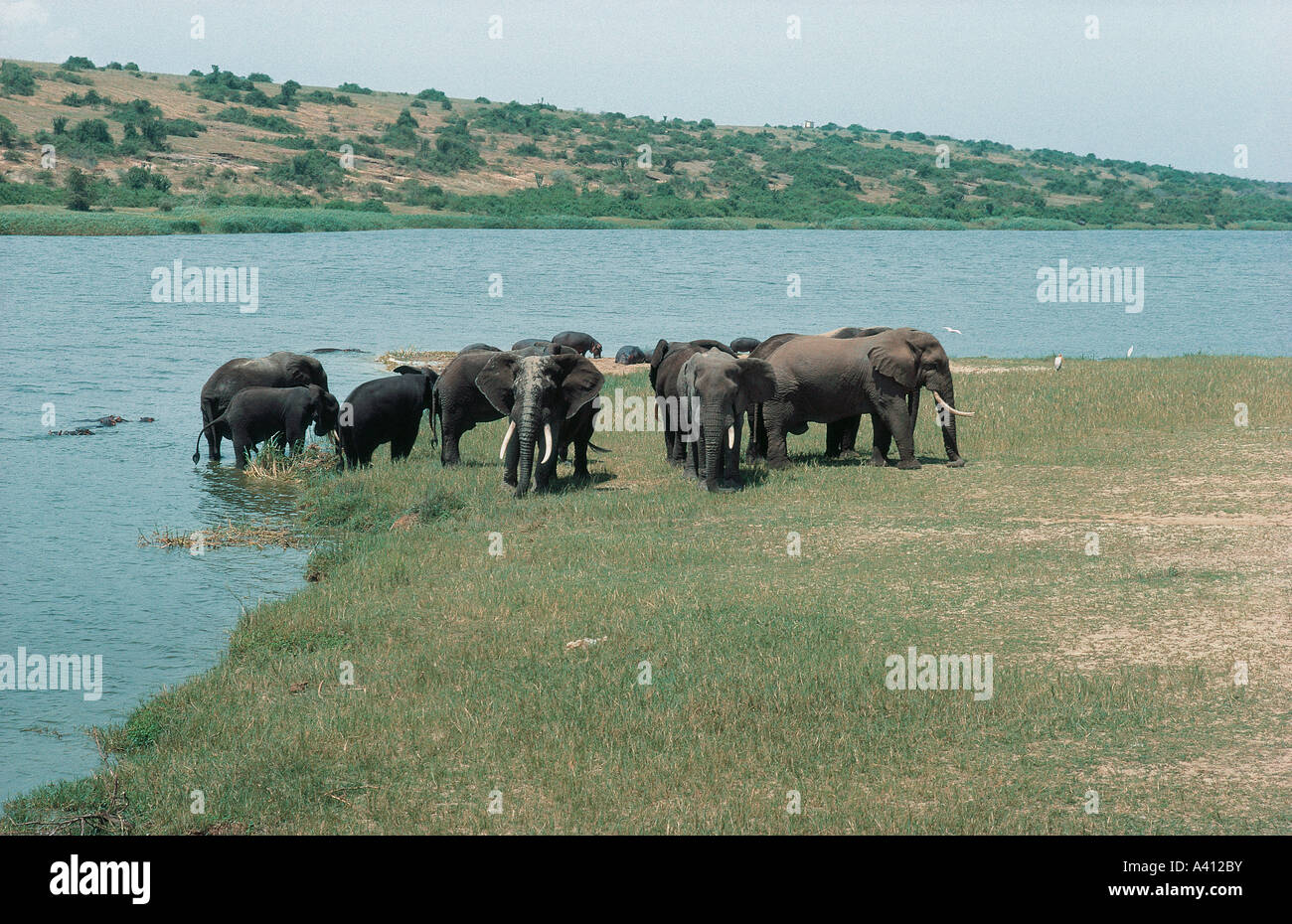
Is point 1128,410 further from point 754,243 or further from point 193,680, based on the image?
point 754,243

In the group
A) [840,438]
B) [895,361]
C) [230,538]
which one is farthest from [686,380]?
[230,538]

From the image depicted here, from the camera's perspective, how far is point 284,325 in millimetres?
52531

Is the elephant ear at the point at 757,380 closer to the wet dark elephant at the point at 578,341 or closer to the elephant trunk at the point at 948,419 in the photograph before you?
the elephant trunk at the point at 948,419

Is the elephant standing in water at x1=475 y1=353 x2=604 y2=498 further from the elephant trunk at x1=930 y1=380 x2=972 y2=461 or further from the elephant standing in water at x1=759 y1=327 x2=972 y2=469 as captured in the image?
the elephant trunk at x1=930 y1=380 x2=972 y2=461

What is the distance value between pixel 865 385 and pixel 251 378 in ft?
36.5

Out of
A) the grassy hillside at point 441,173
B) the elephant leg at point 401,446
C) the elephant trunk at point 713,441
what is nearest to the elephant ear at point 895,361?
the elephant trunk at point 713,441

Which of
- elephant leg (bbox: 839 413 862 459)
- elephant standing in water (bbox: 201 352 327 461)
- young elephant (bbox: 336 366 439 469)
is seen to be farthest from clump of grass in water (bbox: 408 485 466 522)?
elephant leg (bbox: 839 413 862 459)

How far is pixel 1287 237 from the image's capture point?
6216 inches

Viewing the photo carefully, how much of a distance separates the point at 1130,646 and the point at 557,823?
18.9ft

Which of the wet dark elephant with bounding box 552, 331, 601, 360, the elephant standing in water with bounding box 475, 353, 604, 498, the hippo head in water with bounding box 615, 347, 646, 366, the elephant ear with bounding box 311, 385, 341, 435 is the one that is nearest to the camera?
the elephant standing in water with bounding box 475, 353, 604, 498

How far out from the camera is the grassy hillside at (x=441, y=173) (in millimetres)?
105562

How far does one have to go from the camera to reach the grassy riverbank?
8688mm

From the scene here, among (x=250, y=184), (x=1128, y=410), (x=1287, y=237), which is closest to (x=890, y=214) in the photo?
(x=1287, y=237)

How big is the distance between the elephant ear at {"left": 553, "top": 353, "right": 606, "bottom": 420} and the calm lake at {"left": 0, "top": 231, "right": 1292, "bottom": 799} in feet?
14.6
